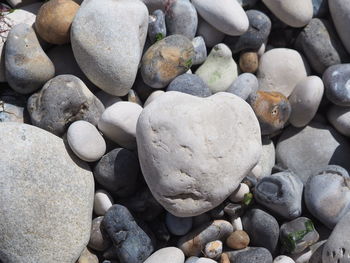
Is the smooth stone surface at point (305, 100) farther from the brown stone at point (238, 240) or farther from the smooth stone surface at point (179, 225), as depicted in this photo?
the smooth stone surface at point (179, 225)

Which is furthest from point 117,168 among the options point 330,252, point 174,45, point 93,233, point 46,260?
point 330,252

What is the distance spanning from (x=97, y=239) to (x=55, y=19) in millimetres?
1316

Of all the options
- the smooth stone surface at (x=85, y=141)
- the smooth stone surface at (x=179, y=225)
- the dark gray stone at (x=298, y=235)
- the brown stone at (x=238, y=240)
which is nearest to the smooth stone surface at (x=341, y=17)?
the dark gray stone at (x=298, y=235)

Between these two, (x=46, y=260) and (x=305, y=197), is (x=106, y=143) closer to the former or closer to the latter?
(x=46, y=260)

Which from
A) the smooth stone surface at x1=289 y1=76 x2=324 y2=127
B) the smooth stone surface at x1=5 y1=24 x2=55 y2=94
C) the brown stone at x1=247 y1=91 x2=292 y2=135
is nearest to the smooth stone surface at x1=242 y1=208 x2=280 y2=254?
the brown stone at x1=247 y1=91 x2=292 y2=135

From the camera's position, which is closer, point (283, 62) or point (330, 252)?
point (330, 252)

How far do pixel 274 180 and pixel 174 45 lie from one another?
101 centimetres

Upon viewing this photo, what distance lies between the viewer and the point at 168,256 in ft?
9.07

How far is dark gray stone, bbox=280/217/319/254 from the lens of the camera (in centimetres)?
284

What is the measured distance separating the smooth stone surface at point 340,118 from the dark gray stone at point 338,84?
82 mm

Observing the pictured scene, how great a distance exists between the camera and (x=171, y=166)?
2611 millimetres

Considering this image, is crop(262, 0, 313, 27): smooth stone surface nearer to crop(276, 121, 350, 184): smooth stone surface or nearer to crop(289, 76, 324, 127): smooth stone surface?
crop(289, 76, 324, 127): smooth stone surface

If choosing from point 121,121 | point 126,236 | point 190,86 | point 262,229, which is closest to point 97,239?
point 126,236

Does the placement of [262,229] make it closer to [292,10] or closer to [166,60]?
[166,60]
